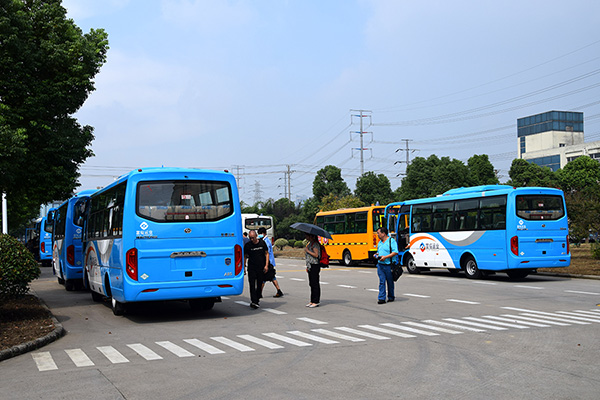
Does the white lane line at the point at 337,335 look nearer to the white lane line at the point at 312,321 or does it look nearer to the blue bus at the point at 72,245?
the white lane line at the point at 312,321

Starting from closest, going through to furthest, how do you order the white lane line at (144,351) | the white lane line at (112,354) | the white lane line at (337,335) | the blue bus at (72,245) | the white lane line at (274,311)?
1. the white lane line at (112,354)
2. the white lane line at (144,351)
3. the white lane line at (337,335)
4. the white lane line at (274,311)
5. the blue bus at (72,245)

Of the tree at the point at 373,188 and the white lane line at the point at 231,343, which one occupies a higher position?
the tree at the point at 373,188

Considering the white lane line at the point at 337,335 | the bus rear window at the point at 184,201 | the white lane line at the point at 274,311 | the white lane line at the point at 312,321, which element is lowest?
the white lane line at the point at 274,311

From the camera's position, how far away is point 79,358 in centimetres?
862

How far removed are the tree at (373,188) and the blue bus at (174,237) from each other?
198ft

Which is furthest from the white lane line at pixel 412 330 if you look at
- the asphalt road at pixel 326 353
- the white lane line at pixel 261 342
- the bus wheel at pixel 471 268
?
the bus wheel at pixel 471 268

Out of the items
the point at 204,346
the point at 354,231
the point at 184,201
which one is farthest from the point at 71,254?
the point at 354,231

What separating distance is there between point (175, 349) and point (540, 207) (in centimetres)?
1615

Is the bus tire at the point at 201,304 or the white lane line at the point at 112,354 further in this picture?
the bus tire at the point at 201,304

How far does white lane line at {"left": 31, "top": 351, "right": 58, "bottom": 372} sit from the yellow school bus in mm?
23972

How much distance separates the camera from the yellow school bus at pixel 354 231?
32938mm

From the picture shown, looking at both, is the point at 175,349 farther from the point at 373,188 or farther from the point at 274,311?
the point at 373,188

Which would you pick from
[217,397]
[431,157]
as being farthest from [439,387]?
[431,157]

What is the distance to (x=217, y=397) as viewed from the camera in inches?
249
